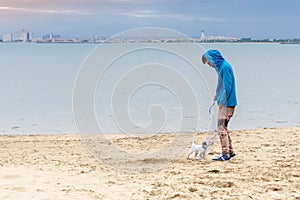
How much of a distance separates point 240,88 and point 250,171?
30017 millimetres

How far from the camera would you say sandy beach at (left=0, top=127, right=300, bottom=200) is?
718cm

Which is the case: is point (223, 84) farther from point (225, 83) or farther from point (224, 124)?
point (224, 124)

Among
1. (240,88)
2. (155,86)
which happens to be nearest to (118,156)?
(155,86)

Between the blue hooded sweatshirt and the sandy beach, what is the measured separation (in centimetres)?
113

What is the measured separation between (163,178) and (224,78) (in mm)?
2065

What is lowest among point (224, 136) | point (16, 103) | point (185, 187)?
point (185, 187)

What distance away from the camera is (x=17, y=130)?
1886cm

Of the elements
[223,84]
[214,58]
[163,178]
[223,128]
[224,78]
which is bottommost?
[163,178]

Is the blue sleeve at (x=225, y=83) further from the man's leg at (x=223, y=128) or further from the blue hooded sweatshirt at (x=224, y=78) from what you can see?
the man's leg at (x=223, y=128)

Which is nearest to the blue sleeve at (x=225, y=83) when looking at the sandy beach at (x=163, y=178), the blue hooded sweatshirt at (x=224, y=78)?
the blue hooded sweatshirt at (x=224, y=78)

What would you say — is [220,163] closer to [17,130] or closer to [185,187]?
[185,187]

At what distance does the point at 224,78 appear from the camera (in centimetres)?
899

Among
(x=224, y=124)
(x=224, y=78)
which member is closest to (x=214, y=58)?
(x=224, y=78)

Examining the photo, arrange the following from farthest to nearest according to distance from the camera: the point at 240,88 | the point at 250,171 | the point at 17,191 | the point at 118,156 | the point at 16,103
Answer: the point at 240,88 < the point at 16,103 < the point at 118,156 < the point at 250,171 < the point at 17,191
